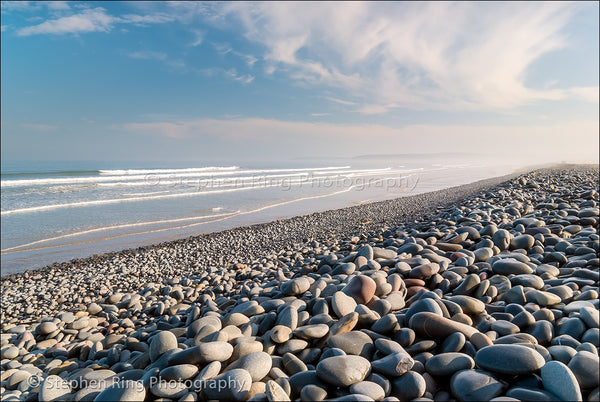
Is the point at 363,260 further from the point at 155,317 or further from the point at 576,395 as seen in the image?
the point at 155,317

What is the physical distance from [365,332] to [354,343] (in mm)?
145

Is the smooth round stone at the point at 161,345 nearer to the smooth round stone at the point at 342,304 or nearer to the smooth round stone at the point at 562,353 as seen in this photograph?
the smooth round stone at the point at 342,304

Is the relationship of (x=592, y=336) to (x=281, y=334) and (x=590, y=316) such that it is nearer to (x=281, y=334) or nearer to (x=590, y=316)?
(x=590, y=316)

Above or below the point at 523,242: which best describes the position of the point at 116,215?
below

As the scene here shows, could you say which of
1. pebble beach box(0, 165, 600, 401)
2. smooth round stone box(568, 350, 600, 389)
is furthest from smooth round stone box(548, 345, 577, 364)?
smooth round stone box(568, 350, 600, 389)

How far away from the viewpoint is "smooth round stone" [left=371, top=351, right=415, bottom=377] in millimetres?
1605

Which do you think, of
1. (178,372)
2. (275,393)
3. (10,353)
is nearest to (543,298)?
(275,393)

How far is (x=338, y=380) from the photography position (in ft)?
5.08

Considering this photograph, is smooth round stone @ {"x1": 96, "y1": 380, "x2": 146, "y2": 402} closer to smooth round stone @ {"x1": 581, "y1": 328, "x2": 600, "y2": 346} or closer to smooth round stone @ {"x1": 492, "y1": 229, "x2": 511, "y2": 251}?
smooth round stone @ {"x1": 581, "y1": 328, "x2": 600, "y2": 346}

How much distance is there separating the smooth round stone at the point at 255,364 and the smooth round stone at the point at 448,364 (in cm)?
83

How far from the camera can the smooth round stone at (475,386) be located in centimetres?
145

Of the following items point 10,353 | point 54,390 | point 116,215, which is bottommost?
point 10,353

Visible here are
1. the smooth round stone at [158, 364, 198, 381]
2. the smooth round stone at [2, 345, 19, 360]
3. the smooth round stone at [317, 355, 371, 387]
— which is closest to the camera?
the smooth round stone at [317, 355, 371, 387]

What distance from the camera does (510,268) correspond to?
293 centimetres
